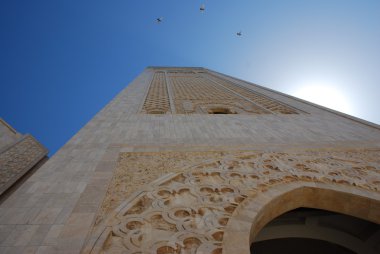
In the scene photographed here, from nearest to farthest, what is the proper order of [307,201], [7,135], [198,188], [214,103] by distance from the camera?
[198,188] < [307,201] < [7,135] < [214,103]

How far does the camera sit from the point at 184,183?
8.20 feet

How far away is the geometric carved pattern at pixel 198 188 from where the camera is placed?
181cm

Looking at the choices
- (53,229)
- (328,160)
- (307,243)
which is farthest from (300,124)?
(53,229)

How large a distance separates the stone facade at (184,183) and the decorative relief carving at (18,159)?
1.80 metres

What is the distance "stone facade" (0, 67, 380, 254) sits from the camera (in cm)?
183

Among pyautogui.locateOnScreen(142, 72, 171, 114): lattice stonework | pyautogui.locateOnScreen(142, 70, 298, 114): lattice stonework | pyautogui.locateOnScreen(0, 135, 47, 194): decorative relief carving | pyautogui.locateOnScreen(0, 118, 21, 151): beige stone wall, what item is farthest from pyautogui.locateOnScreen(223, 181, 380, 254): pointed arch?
pyautogui.locateOnScreen(0, 118, 21, 151): beige stone wall

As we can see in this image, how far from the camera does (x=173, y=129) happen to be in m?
3.88

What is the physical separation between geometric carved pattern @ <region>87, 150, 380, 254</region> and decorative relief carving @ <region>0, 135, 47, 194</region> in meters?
2.71

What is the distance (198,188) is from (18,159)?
4302 millimetres

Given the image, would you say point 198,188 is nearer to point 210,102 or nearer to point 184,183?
point 184,183

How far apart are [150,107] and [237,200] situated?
3.46m

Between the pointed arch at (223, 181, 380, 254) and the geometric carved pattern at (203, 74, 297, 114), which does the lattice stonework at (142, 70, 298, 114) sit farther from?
the pointed arch at (223, 181, 380, 254)

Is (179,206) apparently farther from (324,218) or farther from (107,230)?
(324,218)

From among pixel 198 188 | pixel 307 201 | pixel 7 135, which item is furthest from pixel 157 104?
pixel 307 201
